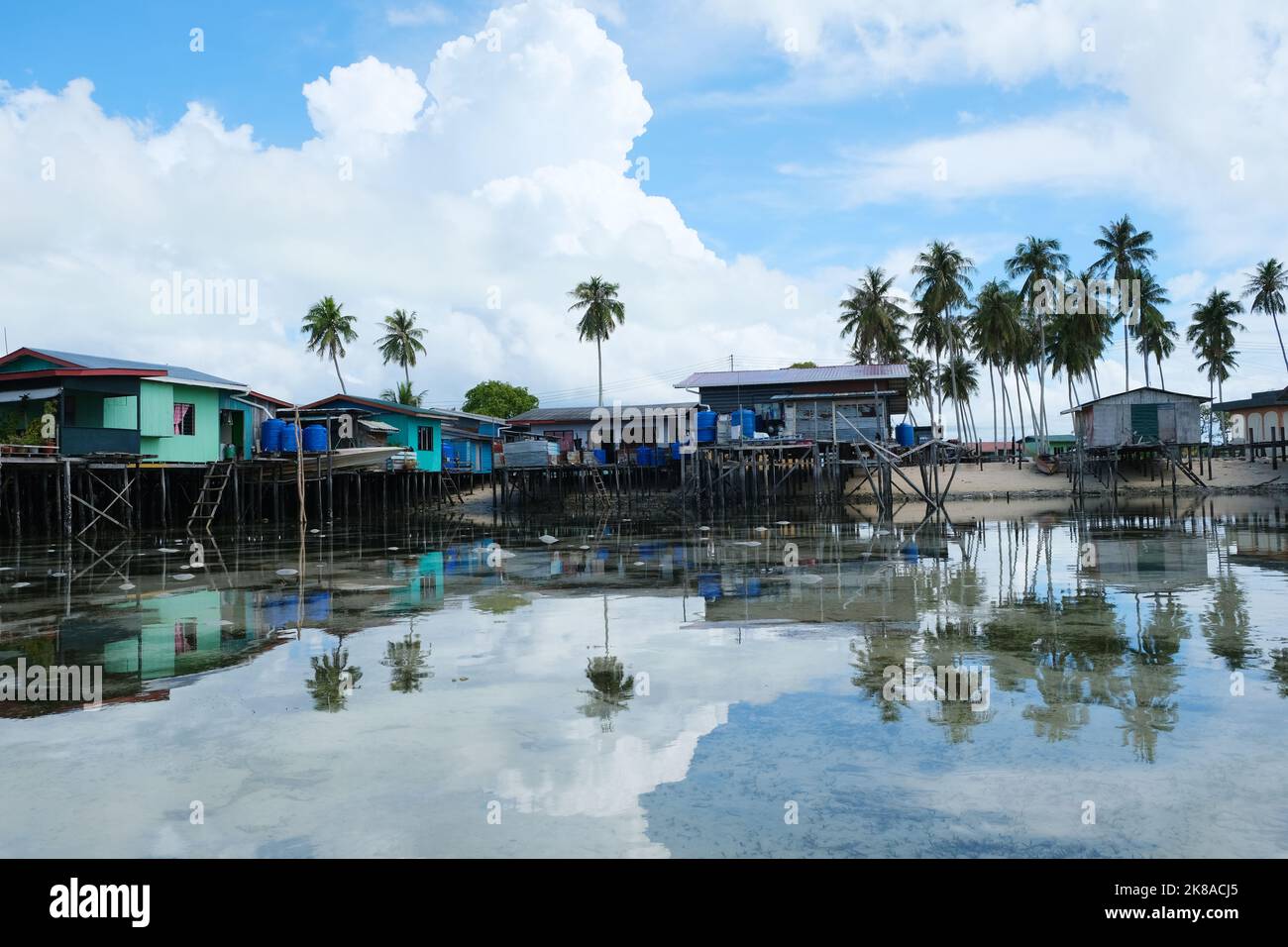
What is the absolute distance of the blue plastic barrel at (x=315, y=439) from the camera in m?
37.6

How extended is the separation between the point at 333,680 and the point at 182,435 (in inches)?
1149

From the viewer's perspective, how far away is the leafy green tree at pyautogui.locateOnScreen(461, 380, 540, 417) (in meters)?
75.4

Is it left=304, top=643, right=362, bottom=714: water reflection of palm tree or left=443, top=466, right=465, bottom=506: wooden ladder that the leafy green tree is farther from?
left=304, top=643, right=362, bottom=714: water reflection of palm tree

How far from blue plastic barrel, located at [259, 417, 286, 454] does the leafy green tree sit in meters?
37.4

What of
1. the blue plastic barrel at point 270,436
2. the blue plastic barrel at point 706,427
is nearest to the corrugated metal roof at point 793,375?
the blue plastic barrel at point 706,427

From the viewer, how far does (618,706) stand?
6648 mm

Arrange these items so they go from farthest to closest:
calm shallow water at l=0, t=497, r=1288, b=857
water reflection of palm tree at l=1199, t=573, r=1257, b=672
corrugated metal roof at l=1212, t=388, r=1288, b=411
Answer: corrugated metal roof at l=1212, t=388, r=1288, b=411
water reflection of palm tree at l=1199, t=573, r=1257, b=672
calm shallow water at l=0, t=497, r=1288, b=857

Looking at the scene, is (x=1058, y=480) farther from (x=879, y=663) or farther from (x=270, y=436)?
(x=879, y=663)

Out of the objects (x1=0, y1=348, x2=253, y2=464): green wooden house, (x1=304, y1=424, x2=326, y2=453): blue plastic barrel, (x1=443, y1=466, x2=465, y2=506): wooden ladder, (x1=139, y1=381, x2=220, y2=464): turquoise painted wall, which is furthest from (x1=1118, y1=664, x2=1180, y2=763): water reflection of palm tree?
(x1=443, y1=466, x2=465, y2=506): wooden ladder

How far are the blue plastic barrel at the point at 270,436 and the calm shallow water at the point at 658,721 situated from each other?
24.2 m

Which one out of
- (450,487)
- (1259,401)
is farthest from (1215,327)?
(450,487)

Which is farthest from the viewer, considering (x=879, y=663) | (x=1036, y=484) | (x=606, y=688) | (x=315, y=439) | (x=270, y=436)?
(x=1036, y=484)

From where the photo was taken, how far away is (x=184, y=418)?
33.6 m
